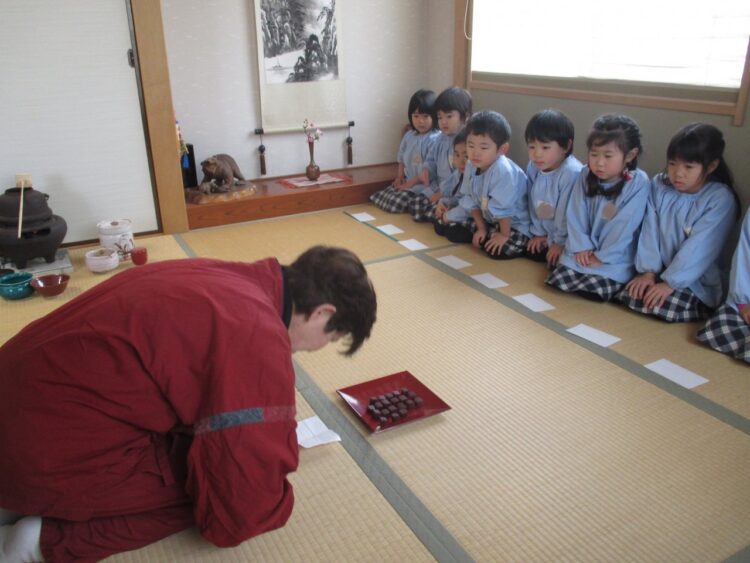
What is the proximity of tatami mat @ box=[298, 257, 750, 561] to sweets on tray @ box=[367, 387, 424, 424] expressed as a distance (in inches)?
1.9

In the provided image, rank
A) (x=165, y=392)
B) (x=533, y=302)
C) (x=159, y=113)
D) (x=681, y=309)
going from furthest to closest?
(x=159, y=113) → (x=533, y=302) → (x=681, y=309) → (x=165, y=392)

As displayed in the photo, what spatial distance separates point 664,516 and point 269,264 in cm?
117

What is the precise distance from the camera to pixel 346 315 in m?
1.27

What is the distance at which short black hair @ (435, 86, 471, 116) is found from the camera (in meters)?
3.78

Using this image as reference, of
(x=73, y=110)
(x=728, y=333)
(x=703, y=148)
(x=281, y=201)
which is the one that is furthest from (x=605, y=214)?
(x=73, y=110)

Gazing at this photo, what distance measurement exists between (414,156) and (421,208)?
42 centimetres

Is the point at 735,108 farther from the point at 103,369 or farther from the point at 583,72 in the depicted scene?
the point at 103,369

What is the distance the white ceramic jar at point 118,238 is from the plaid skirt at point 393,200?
5.56 ft

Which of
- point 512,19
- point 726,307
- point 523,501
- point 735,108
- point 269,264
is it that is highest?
point 512,19

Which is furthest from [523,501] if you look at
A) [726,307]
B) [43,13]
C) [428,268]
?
[43,13]

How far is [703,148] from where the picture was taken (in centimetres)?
239

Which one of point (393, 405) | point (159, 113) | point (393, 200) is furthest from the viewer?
point (393, 200)

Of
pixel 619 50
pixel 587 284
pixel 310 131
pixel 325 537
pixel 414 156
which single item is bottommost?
pixel 325 537

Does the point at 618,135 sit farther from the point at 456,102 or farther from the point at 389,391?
the point at 389,391
